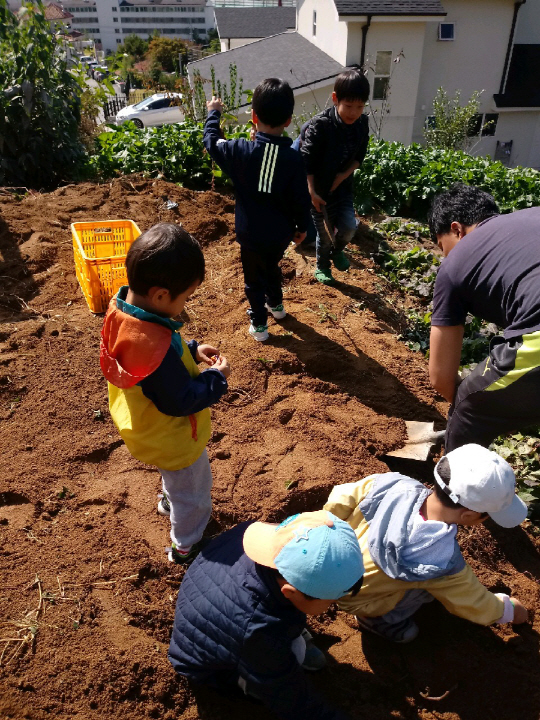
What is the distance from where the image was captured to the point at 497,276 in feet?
7.82

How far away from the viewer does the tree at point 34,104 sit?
6.67m

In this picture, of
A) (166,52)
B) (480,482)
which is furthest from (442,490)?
(166,52)

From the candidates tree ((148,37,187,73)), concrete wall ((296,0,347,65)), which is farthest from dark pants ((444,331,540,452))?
tree ((148,37,187,73))

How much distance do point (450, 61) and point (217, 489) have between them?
21.9 meters

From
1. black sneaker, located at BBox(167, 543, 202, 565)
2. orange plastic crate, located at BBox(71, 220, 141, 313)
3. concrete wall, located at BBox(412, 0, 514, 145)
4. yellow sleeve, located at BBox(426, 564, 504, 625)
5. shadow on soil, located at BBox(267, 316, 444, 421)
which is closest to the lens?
yellow sleeve, located at BBox(426, 564, 504, 625)

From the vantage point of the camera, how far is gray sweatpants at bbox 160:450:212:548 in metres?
2.44

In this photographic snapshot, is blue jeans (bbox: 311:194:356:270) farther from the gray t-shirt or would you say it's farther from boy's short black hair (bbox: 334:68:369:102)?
the gray t-shirt

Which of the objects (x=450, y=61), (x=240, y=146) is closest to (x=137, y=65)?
(x=450, y=61)

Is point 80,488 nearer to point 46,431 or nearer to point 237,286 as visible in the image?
point 46,431

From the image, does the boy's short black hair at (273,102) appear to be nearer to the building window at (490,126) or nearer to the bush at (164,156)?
the bush at (164,156)

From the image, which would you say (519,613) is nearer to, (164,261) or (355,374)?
(355,374)

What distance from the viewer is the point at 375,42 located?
741 inches

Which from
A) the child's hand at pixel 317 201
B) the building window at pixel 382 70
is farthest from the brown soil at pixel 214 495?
the building window at pixel 382 70

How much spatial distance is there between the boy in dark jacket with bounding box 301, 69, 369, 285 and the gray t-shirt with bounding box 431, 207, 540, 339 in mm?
1943
